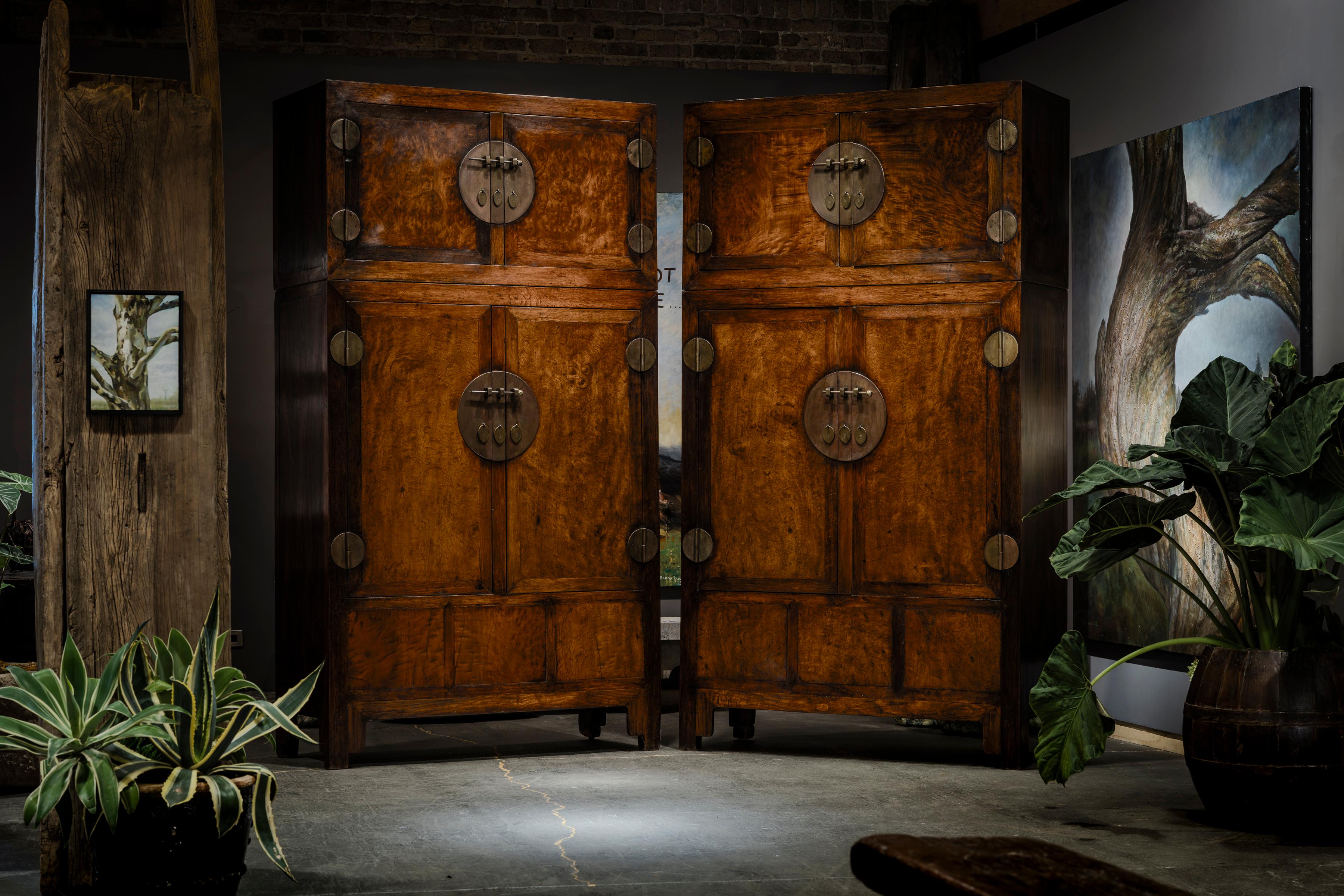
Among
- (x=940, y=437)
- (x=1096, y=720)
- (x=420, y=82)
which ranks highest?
(x=420, y=82)

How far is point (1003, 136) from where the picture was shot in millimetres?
5012

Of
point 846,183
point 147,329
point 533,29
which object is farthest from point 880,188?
point 147,329

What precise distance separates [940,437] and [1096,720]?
129 cm

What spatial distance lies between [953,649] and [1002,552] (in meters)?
0.41

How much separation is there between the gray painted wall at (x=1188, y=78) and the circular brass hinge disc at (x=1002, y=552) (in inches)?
42.5

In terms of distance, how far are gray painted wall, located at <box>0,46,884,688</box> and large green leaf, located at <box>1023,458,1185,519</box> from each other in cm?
342

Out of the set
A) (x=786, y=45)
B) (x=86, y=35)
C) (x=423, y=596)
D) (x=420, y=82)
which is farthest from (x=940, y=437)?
(x=86, y=35)

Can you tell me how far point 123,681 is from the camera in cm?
330

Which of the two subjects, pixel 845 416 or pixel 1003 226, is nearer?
pixel 1003 226

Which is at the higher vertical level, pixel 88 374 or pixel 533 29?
pixel 533 29

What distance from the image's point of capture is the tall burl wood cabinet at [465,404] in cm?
497

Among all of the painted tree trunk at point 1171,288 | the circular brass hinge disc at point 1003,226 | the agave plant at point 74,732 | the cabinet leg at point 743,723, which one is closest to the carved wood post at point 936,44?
the painted tree trunk at point 1171,288

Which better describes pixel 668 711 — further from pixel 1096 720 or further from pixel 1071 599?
pixel 1096 720

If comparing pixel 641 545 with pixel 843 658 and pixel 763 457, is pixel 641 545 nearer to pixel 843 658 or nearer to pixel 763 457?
pixel 763 457
